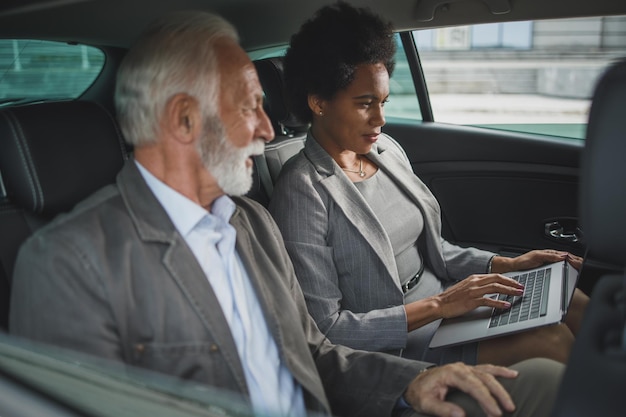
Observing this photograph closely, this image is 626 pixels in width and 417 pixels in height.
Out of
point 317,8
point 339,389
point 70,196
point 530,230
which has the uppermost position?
point 317,8

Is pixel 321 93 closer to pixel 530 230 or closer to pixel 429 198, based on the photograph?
pixel 429 198

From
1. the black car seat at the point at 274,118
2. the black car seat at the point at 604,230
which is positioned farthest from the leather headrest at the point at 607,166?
the black car seat at the point at 274,118

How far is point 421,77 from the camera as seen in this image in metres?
3.35

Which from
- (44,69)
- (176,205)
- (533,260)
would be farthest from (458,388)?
(44,69)

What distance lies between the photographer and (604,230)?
958 millimetres

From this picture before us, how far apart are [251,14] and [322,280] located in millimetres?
881

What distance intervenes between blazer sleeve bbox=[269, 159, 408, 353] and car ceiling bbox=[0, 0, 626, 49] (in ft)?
1.53

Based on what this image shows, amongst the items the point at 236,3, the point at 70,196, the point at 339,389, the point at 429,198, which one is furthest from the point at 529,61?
the point at 70,196

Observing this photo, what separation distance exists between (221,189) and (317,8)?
1.02 metres

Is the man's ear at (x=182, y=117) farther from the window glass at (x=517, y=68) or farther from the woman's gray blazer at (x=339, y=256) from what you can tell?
the window glass at (x=517, y=68)

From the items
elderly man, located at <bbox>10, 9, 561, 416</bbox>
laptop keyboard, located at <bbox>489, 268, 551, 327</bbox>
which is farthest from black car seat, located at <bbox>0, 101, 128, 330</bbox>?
laptop keyboard, located at <bbox>489, 268, 551, 327</bbox>

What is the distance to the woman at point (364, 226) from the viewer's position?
1.82m

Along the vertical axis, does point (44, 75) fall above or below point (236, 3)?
below

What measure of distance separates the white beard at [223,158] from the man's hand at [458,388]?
53 centimetres
